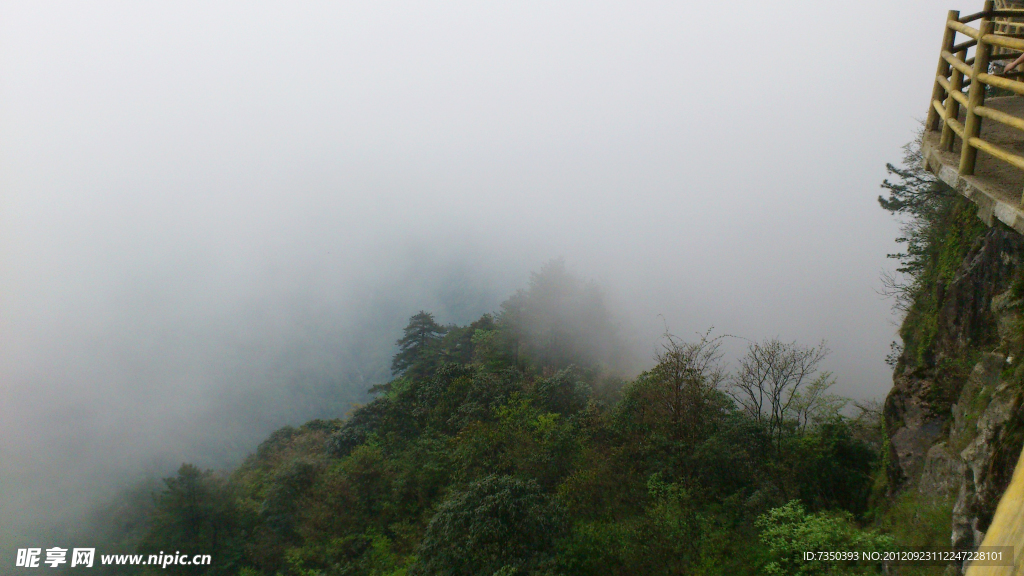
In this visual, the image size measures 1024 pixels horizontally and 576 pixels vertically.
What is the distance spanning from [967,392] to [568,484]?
10.1 meters

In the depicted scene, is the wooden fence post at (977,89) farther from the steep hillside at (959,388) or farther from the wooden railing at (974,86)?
the steep hillside at (959,388)

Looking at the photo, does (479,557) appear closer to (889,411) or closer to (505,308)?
(889,411)

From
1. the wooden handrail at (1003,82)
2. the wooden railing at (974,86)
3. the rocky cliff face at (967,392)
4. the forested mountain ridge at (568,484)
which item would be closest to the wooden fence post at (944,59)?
the wooden railing at (974,86)

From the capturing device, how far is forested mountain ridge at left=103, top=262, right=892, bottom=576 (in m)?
12.1

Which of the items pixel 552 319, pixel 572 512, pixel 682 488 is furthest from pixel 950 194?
pixel 552 319

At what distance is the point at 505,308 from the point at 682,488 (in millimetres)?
29308

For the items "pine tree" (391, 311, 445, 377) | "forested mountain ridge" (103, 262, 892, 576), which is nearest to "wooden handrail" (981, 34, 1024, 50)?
"forested mountain ridge" (103, 262, 892, 576)

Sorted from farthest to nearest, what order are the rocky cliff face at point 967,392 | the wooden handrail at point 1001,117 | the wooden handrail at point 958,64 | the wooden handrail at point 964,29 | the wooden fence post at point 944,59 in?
the rocky cliff face at point 967,392 → the wooden fence post at point 944,59 → the wooden handrail at point 964,29 → the wooden handrail at point 958,64 → the wooden handrail at point 1001,117

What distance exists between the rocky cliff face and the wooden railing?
362cm

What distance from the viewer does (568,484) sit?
15.5 metres

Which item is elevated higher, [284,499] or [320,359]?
[320,359]

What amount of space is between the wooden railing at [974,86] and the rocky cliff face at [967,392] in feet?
11.9

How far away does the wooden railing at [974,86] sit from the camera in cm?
341

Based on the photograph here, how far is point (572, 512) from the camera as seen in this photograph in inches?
578
